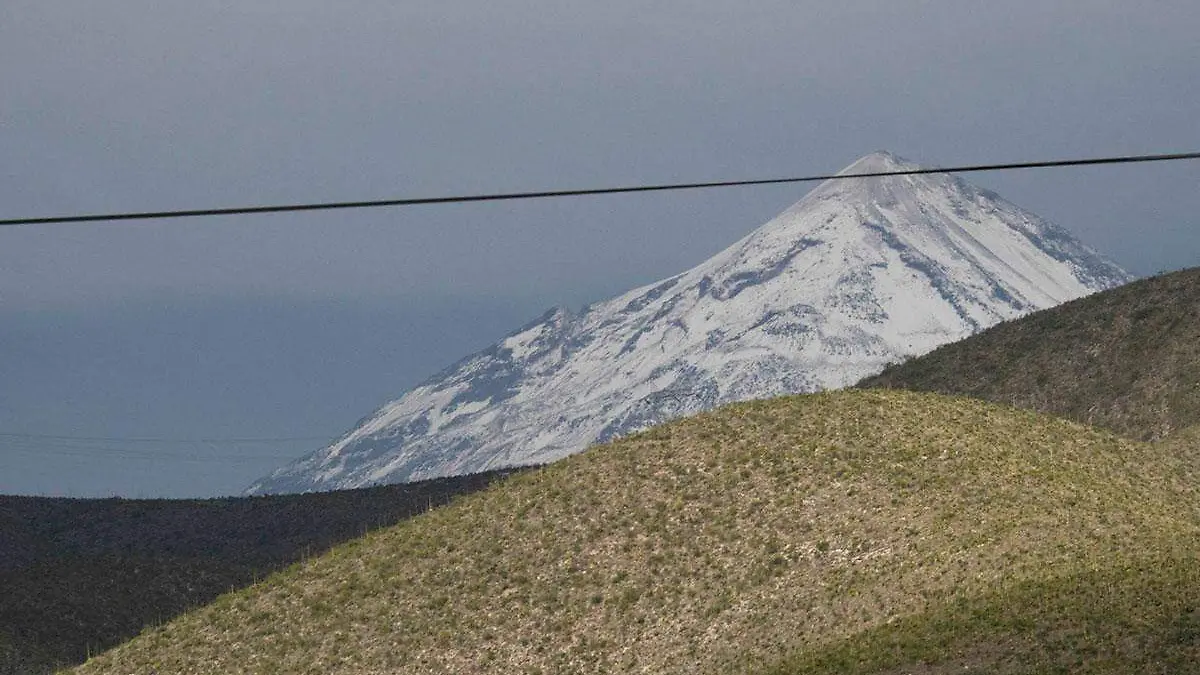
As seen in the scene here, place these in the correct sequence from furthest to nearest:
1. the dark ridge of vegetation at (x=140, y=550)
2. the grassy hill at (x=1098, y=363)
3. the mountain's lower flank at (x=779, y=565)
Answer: the grassy hill at (x=1098, y=363), the dark ridge of vegetation at (x=140, y=550), the mountain's lower flank at (x=779, y=565)

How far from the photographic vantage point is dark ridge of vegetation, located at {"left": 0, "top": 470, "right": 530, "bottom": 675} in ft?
258

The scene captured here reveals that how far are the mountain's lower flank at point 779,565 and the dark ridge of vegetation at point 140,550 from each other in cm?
1435

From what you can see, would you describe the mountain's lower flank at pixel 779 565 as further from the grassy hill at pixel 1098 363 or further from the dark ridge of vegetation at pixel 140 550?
the grassy hill at pixel 1098 363

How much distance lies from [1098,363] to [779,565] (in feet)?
163

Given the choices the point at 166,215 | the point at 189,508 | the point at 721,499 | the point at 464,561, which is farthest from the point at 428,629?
the point at 189,508

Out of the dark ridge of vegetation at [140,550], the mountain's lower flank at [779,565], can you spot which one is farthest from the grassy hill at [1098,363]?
the dark ridge of vegetation at [140,550]

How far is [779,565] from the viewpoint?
5694 centimetres

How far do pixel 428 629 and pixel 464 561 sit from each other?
5674 mm

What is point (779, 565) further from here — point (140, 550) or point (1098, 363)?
point (140, 550)

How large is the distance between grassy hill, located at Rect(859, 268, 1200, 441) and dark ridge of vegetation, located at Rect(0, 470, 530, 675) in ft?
113

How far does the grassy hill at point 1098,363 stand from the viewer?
295 feet

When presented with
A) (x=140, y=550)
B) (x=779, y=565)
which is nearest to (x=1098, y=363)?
(x=779, y=565)

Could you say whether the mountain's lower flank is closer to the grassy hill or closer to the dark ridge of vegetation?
the dark ridge of vegetation

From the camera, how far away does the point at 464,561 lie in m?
64.2
